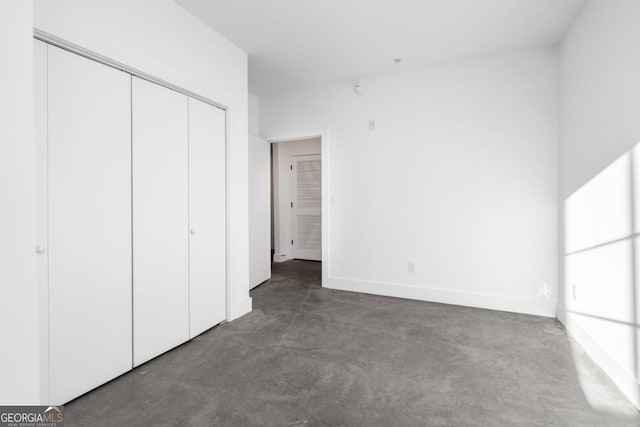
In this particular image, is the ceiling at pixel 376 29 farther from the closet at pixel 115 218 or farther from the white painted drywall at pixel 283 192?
the white painted drywall at pixel 283 192

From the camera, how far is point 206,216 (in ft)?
8.93

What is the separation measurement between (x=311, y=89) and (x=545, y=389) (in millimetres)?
3969

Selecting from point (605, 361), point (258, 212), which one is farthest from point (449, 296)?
point (258, 212)

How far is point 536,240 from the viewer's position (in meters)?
3.11

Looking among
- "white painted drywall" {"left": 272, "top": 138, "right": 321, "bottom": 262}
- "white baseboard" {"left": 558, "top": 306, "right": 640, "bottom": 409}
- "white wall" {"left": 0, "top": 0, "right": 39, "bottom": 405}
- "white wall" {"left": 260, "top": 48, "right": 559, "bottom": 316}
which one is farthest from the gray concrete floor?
"white painted drywall" {"left": 272, "top": 138, "right": 321, "bottom": 262}

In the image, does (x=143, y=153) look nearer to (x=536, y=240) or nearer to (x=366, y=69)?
(x=366, y=69)

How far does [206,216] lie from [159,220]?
483mm

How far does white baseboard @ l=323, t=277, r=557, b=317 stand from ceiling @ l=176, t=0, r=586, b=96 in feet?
8.66

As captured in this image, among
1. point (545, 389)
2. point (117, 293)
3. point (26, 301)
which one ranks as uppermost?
point (26, 301)

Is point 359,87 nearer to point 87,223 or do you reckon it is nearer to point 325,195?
point 325,195

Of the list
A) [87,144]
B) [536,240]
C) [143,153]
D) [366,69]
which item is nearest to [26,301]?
[87,144]

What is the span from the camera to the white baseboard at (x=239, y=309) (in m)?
2.96

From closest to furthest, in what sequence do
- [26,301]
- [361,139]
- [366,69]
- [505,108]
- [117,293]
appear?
[26,301], [117,293], [505,108], [366,69], [361,139]

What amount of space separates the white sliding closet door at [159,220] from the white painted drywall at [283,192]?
3568mm
